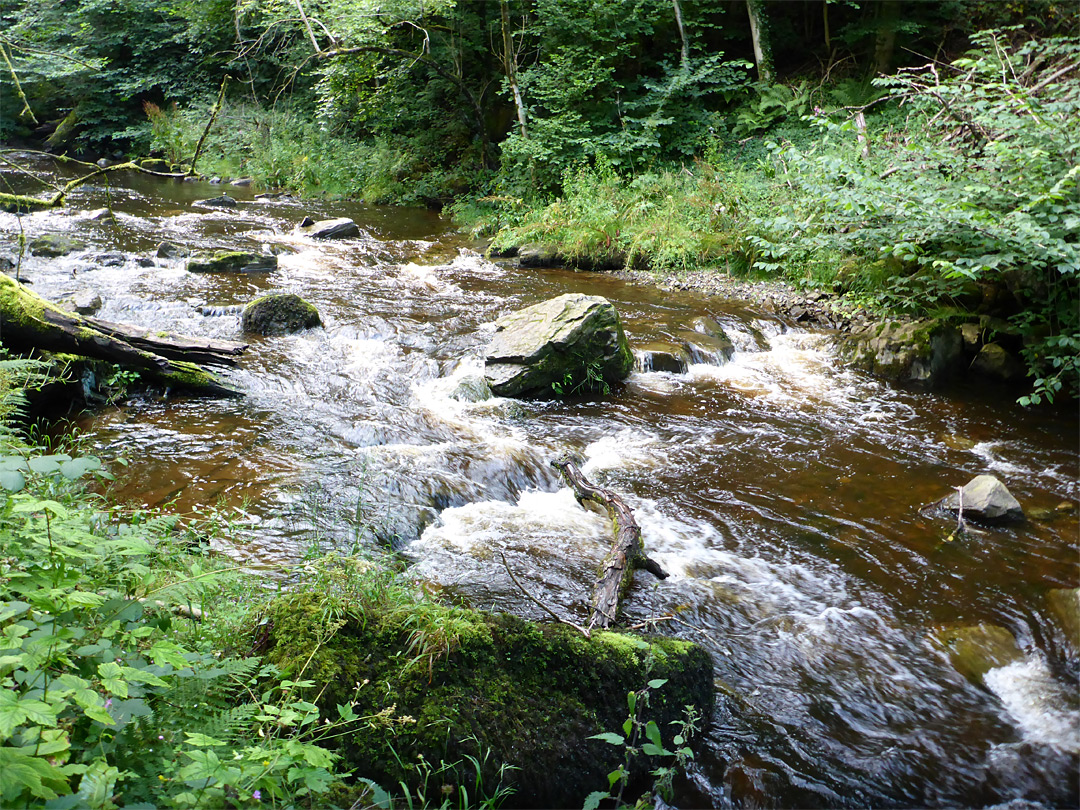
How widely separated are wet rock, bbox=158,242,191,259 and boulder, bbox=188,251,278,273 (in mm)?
630

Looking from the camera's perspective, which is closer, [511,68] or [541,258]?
[541,258]

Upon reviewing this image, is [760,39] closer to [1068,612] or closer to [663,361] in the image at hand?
[663,361]

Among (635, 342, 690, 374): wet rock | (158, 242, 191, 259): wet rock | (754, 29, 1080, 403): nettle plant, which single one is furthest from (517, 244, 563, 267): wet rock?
(158, 242, 191, 259): wet rock

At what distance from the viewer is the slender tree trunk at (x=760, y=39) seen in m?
15.2

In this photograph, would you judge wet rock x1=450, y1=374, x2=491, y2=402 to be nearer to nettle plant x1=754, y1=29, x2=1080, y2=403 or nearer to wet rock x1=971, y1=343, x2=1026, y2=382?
nettle plant x1=754, y1=29, x2=1080, y2=403

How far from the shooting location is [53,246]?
443 inches

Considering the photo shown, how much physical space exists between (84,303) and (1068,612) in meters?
9.78

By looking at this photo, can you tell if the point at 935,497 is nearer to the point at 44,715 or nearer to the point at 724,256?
the point at 44,715

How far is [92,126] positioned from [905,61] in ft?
90.8

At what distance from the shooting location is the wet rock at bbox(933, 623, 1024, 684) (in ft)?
12.8

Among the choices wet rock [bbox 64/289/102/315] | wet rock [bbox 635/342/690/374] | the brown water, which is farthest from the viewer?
wet rock [bbox 635/342/690/374]

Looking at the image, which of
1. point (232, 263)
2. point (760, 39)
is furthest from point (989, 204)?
point (760, 39)

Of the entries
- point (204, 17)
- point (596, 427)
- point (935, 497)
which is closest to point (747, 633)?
point (935, 497)

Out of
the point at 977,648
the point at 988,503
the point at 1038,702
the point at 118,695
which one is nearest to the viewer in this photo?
the point at 118,695
